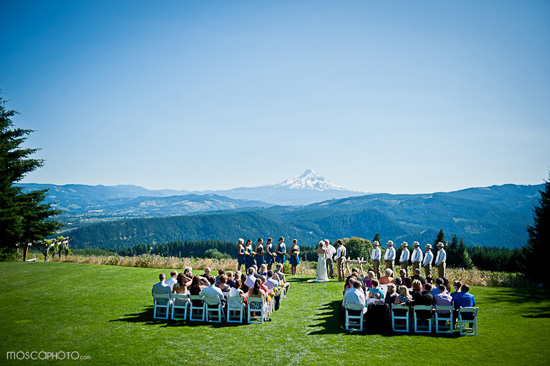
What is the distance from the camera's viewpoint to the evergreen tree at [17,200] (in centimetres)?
2495

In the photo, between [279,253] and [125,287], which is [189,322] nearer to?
[125,287]

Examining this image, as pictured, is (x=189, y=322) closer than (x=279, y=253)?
Yes

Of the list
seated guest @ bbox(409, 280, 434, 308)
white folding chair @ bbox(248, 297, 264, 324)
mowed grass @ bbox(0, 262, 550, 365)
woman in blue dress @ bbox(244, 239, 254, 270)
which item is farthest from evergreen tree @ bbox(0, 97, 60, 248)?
seated guest @ bbox(409, 280, 434, 308)

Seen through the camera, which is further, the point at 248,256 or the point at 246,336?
the point at 248,256

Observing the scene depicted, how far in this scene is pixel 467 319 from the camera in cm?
1000

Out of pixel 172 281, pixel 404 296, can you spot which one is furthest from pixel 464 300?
pixel 172 281

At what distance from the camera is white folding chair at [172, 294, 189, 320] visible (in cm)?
1101

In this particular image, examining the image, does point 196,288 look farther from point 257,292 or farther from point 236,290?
point 257,292

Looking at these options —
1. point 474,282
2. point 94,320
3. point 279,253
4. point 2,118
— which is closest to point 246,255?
point 279,253

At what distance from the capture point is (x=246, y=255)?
714 inches

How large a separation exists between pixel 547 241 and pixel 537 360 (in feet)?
78.2

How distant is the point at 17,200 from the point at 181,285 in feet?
72.3

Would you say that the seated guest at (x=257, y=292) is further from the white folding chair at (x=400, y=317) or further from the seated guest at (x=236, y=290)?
the white folding chair at (x=400, y=317)

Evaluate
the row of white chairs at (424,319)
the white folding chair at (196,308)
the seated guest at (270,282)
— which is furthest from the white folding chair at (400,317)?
the white folding chair at (196,308)
